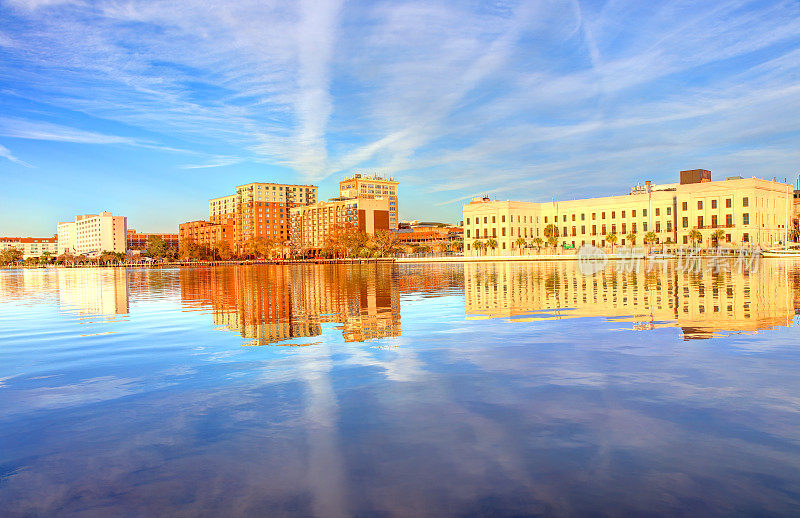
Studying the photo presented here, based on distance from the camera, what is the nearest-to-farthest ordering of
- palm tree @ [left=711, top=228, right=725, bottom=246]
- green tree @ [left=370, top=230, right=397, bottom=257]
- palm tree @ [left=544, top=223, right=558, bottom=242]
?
palm tree @ [left=711, top=228, right=725, bottom=246], palm tree @ [left=544, top=223, right=558, bottom=242], green tree @ [left=370, top=230, right=397, bottom=257]

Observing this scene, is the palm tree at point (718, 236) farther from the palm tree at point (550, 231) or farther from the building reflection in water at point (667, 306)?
the building reflection in water at point (667, 306)

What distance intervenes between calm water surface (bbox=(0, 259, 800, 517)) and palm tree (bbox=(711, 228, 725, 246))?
4547 inches

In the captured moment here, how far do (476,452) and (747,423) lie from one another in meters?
3.40

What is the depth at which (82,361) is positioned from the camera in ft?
38.8

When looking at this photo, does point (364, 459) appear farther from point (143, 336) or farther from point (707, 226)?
point (707, 226)

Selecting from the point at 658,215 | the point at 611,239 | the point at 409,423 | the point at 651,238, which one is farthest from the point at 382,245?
the point at 409,423

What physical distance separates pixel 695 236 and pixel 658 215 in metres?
13.5

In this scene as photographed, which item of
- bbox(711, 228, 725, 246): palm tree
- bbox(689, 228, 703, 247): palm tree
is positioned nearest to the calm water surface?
bbox(711, 228, 725, 246): palm tree

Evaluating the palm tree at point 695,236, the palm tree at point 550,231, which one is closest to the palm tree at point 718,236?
the palm tree at point 695,236

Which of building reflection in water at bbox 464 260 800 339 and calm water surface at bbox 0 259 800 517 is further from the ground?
calm water surface at bbox 0 259 800 517

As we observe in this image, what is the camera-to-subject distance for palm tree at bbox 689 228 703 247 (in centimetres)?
11894

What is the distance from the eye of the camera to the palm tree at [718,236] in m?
115

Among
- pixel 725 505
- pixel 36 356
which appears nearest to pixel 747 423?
pixel 725 505

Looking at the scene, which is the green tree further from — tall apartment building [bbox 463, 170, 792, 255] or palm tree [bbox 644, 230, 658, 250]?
palm tree [bbox 644, 230, 658, 250]
